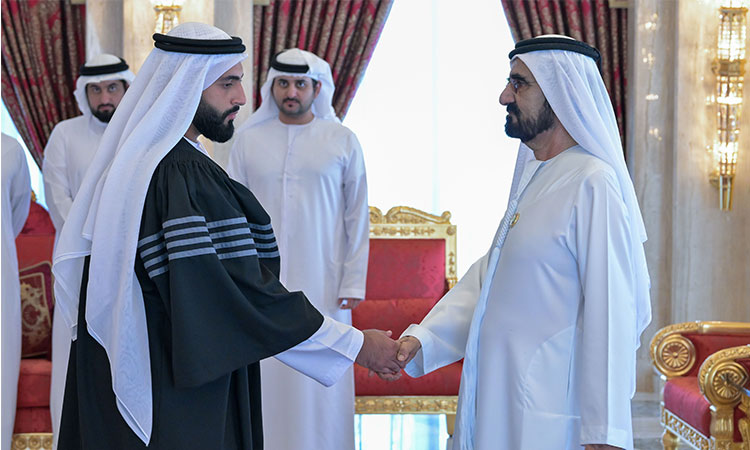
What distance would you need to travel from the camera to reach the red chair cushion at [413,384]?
4.91m

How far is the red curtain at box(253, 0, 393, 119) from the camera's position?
20.3 feet

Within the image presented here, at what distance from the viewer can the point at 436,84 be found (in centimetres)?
656

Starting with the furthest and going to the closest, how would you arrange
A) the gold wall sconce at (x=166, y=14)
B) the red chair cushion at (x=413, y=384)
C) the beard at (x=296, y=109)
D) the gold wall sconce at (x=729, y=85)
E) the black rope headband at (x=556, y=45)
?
the gold wall sconce at (x=729, y=85) < the gold wall sconce at (x=166, y=14) < the red chair cushion at (x=413, y=384) < the beard at (x=296, y=109) < the black rope headband at (x=556, y=45)

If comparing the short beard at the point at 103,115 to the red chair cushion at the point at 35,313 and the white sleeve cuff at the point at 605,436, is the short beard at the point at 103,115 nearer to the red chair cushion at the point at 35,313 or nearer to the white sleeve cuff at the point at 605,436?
the red chair cushion at the point at 35,313

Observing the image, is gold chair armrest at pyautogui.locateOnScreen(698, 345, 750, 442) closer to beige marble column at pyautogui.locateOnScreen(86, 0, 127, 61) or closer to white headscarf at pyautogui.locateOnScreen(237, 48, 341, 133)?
white headscarf at pyautogui.locateOnScreen(237, 48, 341, 133)

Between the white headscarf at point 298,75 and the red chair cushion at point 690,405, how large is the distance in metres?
2.12

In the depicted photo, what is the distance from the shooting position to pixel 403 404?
4.93 meters

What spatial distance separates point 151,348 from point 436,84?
4.61 meters

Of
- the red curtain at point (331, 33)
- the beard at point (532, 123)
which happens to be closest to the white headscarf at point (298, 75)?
the red curtain at point (331, 33)

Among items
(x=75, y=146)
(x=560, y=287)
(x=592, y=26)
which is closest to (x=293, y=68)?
(x=75, y=146)

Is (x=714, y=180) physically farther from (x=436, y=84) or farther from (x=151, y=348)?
(x=151, y=348)

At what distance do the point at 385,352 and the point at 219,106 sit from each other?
2.81 ft

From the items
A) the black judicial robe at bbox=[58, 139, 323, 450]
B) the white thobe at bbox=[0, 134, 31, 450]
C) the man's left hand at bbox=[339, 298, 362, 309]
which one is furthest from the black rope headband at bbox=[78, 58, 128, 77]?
the black judicial robe at bbox=[58, 139, 323, 450]

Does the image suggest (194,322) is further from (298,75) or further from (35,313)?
(35,313)
